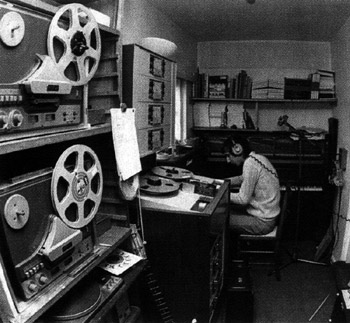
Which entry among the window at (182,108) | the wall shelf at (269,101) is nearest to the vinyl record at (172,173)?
the window at (182,108)

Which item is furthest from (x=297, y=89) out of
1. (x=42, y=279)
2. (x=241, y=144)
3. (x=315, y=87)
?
(x=42, y=279)

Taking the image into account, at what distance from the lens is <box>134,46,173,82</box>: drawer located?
5.43 ft

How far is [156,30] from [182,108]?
1.30 m

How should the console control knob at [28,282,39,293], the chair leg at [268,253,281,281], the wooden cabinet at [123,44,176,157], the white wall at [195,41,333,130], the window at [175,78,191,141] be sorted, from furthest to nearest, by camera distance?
the white wall at [195,41,333,130] → the window at [175,78,191,141] → the chair leg at [268,253,281,281] → the wooden cabinet at [123,44,176,157] → the console control knob at [28,282,39,293]

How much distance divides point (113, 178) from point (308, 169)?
304cm

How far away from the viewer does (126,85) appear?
164cm

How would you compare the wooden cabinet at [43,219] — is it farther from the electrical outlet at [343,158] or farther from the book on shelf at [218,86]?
the book on shelf at [218,86]

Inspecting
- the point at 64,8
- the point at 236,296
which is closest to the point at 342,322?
the point at 236,296

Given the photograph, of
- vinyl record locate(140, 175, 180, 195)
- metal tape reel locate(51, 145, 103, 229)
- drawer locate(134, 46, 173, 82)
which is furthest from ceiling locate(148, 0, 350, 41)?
metal tape reel locate(51, 145, 103, 229)

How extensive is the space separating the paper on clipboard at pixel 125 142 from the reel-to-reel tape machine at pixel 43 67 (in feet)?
0.59

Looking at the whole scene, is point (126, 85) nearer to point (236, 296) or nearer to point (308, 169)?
Result: point (236, 296)

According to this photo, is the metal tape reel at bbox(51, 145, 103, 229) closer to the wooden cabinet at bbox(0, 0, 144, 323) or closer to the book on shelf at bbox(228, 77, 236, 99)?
the wooden cabinet at bbox(0, 0, 144, 323)

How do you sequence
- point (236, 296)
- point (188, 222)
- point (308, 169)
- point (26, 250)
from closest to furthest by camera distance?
1. point (26, 250)
2. point (188, 222)
3. point (236, 296)
4. point (308, 169)

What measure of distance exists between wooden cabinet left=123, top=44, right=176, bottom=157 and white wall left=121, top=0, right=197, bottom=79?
19.4 inches
